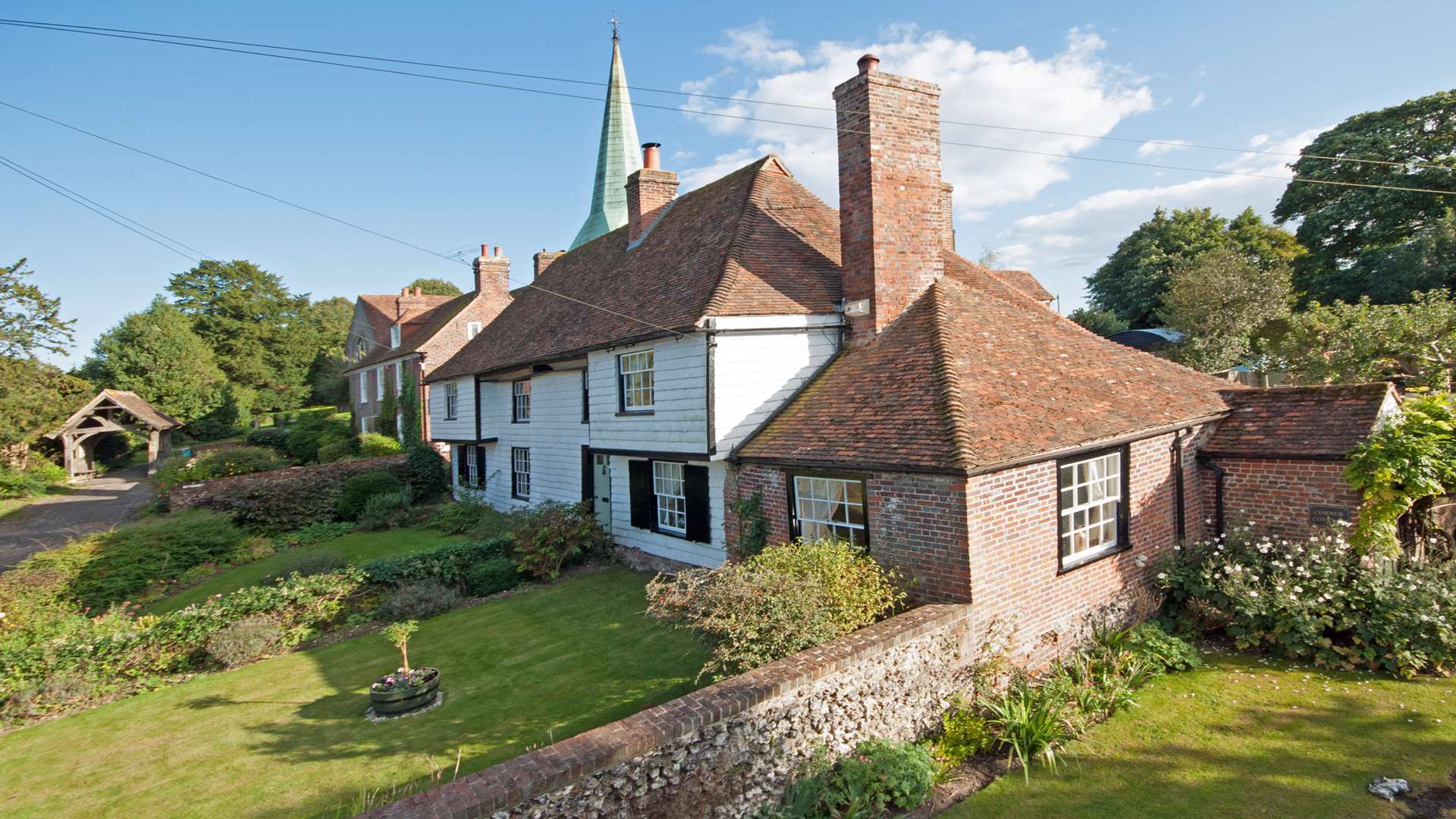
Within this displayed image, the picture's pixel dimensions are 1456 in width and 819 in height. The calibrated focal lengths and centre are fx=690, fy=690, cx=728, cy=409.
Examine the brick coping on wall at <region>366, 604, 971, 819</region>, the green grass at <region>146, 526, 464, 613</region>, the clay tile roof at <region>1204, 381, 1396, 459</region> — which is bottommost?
the green grass at <region>146, 526, 464, 613</region>

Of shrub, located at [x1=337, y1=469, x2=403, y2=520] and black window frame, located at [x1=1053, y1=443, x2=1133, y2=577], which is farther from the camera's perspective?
shrub, located at [x1=337, y1=469, x2=403, y2=520]

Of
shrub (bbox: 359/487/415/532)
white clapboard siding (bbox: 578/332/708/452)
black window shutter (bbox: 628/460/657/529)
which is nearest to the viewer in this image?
white clapboard siding (bbox: 578/332/708/452)

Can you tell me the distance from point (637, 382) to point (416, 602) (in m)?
6.07

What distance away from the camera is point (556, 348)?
56.9 feet

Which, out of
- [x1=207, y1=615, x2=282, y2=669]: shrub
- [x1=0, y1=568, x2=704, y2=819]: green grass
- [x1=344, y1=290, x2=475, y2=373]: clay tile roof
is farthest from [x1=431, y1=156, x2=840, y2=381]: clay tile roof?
[x1=344, y1=290, x2=475, y2=373]: clay tile roof

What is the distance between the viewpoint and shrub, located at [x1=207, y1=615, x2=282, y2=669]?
11055 millimetres

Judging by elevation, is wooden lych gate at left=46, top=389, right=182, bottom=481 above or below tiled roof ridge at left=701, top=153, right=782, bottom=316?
below

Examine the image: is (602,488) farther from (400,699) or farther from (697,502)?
(400,699)

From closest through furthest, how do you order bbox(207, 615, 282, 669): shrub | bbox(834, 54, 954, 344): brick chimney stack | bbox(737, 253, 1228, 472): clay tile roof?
bbox(737, 253, 1228, 472): clay tile roof < bbox(207, 615, 282, 669): shrub < bbox(834, 54, 954, 344): brick chimney stack

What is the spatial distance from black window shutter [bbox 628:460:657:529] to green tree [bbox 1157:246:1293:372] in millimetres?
21357

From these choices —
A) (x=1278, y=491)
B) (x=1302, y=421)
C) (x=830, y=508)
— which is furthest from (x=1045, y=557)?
(x=1302, y=421)

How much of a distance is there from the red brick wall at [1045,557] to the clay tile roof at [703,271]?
536 centimetres

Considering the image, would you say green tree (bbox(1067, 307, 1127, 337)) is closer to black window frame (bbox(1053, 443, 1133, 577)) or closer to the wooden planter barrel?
black window frame (bbox(1053, 443, 1133, 577))

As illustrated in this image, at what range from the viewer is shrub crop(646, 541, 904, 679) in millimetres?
7312
